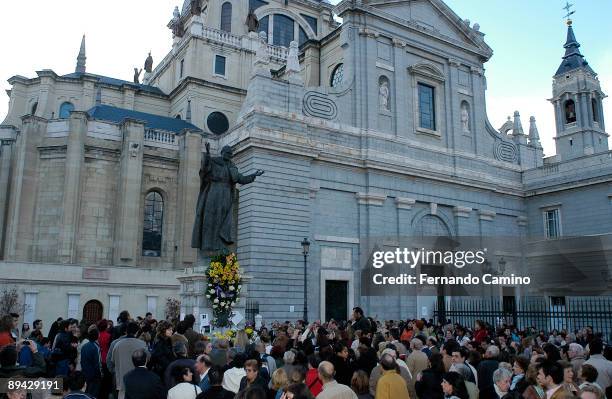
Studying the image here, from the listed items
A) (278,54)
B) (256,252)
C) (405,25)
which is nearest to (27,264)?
(256,252)

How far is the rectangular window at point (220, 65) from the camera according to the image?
4375cm

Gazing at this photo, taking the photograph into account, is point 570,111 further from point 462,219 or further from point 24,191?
point 24,191

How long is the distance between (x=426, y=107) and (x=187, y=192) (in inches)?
593

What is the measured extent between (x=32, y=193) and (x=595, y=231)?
106 ft

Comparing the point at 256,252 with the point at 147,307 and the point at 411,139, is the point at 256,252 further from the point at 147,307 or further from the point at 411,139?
the point at 411,139

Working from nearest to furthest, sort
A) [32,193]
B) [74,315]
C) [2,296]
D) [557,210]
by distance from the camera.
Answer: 1. [2,296]
2. [74,315]
3. [32,193]
4. [557,210]

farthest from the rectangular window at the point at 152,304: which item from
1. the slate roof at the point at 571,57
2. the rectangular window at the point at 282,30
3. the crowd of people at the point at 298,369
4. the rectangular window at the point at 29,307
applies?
the slate roof at the point at 571,57

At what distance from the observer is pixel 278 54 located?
4644 centimetres

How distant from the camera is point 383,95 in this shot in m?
30.7

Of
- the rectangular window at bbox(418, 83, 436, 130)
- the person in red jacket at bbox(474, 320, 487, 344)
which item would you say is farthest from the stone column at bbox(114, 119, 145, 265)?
the person in red jacket at bbox(474, 320, 487, 344)

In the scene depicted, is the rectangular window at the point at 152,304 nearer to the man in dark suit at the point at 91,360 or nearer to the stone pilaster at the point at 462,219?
the stone pilaster at the point at 462,219

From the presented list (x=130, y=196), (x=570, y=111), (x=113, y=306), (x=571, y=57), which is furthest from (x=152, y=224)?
(x=571, y=57)

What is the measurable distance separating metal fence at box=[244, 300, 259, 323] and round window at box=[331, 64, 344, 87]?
1496cm

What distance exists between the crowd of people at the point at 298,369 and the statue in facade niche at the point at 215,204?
156 inches
